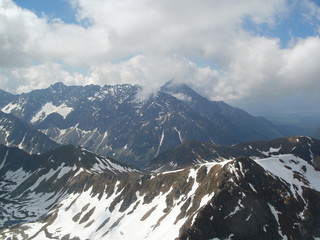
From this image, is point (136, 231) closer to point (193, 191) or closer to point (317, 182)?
point (193, 191)

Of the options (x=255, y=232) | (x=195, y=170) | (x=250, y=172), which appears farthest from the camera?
(x=195, y=170)

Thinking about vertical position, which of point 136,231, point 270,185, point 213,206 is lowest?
point 136,231

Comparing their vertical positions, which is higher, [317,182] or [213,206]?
[317,182]

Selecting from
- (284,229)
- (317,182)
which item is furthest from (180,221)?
Result: (317,182)

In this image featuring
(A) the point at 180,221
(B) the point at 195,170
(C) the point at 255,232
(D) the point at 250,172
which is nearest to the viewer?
(C) the point at 255,232

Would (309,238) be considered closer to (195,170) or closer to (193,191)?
(193,191)

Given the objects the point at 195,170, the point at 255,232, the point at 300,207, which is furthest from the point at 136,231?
the point at 300,207

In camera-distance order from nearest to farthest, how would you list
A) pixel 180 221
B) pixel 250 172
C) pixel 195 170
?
pixel 180 221 → pixel 250 172 → pixel 195 170

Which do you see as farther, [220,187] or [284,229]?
[220,187]

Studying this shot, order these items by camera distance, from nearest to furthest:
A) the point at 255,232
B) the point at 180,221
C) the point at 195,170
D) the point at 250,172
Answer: the point at 255,232
the point at 180,221
the point at 250,172
the point at 195,170
